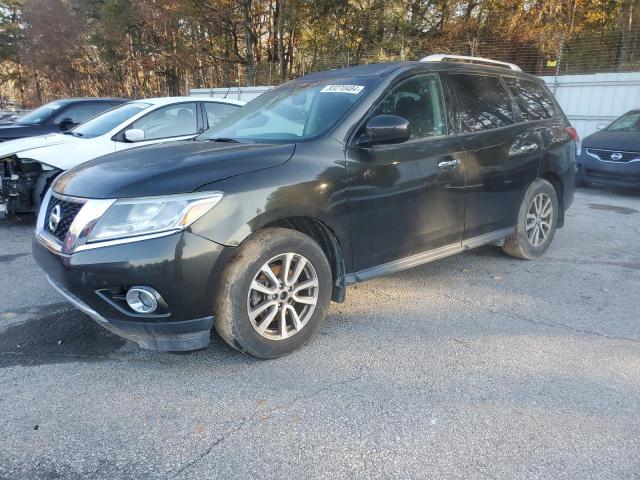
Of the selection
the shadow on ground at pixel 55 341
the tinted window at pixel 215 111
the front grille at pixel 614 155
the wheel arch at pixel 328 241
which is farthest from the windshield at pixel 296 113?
the front grille at pixel 614 155

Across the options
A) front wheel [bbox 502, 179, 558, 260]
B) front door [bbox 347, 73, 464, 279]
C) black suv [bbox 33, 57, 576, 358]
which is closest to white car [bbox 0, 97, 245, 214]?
black suv [bbox 33, 57, 576, 358]

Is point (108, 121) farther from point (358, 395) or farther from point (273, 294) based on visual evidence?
point (358, 395)

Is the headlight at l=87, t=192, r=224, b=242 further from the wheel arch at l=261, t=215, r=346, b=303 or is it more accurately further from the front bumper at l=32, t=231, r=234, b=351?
the wheel arch at l=261, t=215, r=346, b=303

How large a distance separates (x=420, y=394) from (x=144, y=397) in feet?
4.87

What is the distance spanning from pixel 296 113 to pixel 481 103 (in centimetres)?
168

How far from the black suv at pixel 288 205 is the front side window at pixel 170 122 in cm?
297

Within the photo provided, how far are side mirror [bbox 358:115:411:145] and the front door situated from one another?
0.34ft

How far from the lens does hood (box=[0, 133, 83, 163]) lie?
5.98 m

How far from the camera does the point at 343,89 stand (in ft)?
11.9

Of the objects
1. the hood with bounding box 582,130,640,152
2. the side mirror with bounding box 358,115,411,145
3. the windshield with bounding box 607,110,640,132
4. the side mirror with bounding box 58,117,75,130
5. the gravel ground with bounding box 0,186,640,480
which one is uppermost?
the side mirror with bounding box 358,115,411,145

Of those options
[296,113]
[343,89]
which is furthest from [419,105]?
[296,113]

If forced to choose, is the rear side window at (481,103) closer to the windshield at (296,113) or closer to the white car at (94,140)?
the windshield at (296,113)

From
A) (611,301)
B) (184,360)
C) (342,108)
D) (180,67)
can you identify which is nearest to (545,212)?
(611,301)

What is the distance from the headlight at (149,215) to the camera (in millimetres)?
2555
